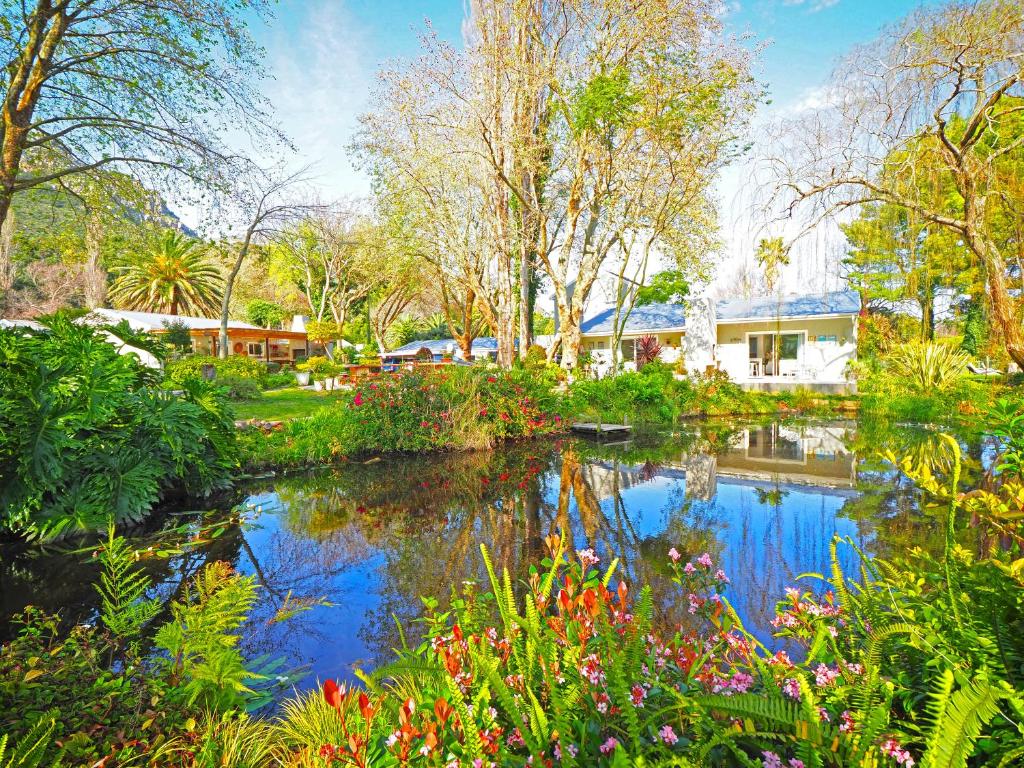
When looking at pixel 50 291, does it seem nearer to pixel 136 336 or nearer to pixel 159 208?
pixel 159 208

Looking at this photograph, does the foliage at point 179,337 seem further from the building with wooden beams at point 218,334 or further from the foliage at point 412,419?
the foliage at point 412,419

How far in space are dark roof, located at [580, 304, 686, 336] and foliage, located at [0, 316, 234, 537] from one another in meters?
21.7

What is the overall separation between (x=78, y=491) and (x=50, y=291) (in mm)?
33128

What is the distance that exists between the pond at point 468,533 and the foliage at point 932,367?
704 centimetres

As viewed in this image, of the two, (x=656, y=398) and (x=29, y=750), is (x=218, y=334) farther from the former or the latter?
(x=29, y=750)

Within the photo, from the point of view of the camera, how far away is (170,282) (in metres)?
37.1

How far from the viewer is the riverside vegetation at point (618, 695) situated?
3.79 feet

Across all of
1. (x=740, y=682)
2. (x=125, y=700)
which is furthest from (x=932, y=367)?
(x=125, y=700)

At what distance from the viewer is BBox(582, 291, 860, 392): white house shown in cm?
2252

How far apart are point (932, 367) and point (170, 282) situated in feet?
143

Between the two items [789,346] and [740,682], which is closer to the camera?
[740,682]

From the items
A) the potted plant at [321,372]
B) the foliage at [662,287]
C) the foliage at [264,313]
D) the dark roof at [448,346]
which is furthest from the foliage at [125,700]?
the foliage at [264,313]

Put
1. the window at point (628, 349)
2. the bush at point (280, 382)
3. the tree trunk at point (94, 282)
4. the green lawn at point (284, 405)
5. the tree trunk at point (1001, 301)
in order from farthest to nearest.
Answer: the tree trunk at point (94, 282), the window at point (628, 349), the bush at point (280, 382), the green lawn at point (284, 405), the tree trunk at point (1001, 301)

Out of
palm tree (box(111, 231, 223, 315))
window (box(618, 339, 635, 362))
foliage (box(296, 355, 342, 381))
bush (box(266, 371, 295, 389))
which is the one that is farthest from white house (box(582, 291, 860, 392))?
palm tree (box(111, 231, 223, 315))
